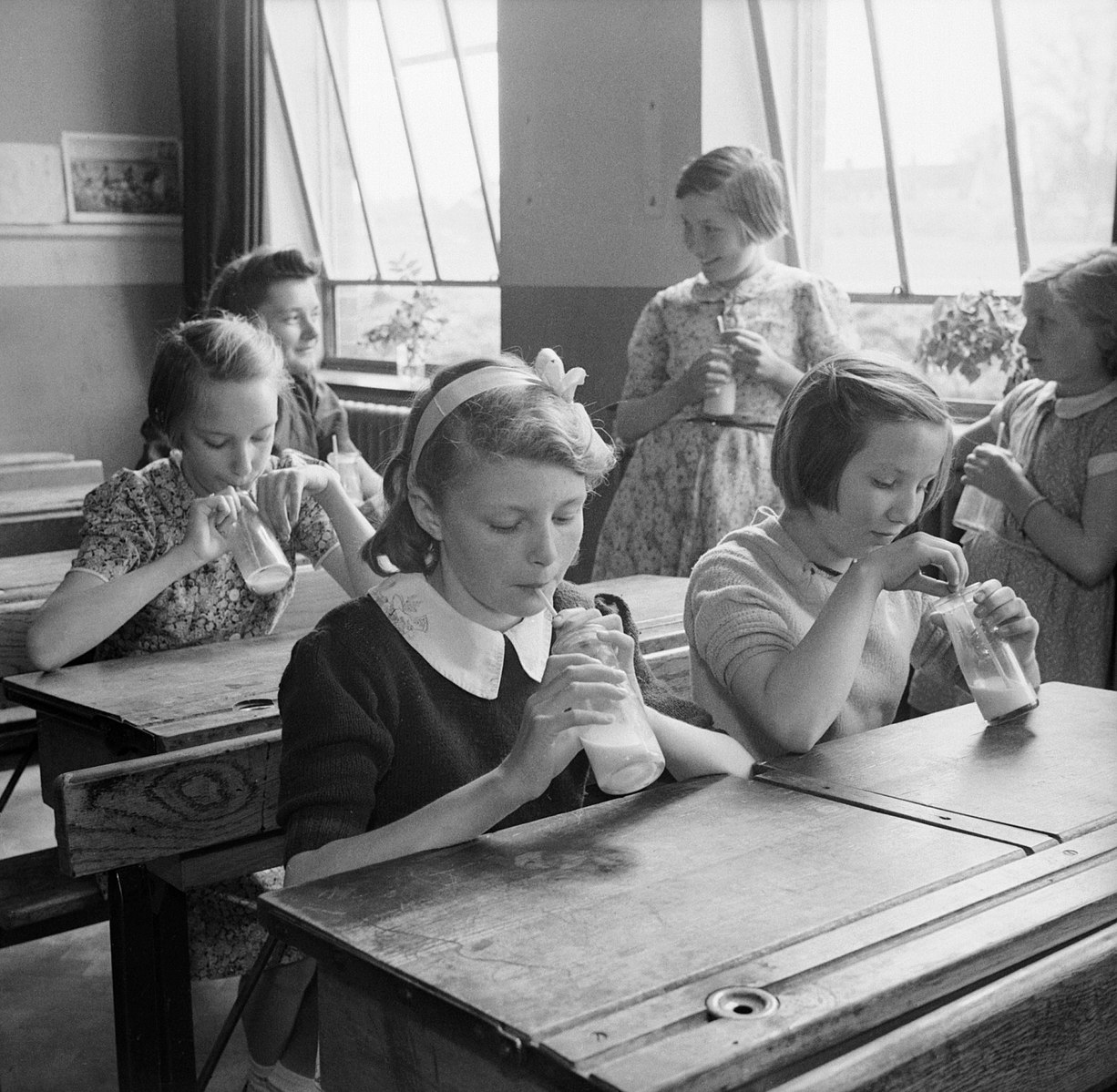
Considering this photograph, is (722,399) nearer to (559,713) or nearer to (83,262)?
(559,713)

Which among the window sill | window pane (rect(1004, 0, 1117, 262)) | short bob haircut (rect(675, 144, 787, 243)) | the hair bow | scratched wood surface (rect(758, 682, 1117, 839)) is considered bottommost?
scratched wood surface (rect(758, 682, 1117, 839))

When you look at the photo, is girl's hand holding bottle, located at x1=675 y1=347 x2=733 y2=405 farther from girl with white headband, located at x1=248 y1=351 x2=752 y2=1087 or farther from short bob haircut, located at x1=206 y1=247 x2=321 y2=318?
girl with white headband, located at x1=248 y1=351 x2=752 y2=1087

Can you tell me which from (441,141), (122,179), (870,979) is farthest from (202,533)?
(122,179)

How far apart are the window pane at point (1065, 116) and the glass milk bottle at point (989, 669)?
2.79 m

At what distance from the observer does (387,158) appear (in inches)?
281

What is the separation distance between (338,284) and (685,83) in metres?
3.00

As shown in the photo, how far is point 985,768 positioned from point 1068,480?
1.51m

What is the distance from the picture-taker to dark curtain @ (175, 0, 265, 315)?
688 centimetres

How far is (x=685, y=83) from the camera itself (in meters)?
4.86

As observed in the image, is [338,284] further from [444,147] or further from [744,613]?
[744,613]

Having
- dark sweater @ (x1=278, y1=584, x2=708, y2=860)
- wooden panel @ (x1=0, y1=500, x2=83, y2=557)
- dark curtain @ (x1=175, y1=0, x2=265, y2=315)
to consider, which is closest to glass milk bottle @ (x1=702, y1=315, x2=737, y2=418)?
wooden panel @ (x1=0, y1=500, x2=83, y2=557)

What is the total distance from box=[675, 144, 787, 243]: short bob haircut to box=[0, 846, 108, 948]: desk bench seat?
6.88 ft

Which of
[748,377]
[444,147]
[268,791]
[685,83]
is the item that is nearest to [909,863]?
[268,791]

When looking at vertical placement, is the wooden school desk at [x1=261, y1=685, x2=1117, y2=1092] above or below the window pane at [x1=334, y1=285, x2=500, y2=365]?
below
